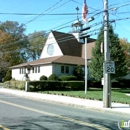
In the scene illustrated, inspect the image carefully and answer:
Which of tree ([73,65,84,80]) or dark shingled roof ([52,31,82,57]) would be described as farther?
dark shingled roof ([52,31,82,57])

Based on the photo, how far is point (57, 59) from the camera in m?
38.7

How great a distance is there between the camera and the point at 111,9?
51.4 ft

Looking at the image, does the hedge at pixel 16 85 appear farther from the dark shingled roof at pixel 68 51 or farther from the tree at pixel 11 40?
the tree at pixel 11 40

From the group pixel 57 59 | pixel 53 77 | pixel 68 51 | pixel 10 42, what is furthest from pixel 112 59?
pixel 10 42

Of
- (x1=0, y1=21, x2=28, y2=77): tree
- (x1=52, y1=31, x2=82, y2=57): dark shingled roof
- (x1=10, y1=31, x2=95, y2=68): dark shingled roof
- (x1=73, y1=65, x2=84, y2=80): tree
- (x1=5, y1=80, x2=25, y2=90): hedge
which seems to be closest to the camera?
(x1=5, y1=80, x2=25, y2=90): hedge

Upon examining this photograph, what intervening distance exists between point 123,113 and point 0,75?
5153 cm

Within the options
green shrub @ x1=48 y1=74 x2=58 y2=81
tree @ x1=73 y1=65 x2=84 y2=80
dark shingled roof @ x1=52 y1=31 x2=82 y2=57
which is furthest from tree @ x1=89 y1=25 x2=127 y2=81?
dark shingled roof @ x1=52 y1=31 x2=82 y2=57

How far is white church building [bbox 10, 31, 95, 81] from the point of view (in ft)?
126

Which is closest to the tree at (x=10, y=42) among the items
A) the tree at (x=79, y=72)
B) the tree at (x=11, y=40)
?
the tree at (x=11, y=40)

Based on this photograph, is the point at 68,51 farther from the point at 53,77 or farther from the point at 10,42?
the point at 10,42

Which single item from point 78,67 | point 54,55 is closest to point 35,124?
point 78,67

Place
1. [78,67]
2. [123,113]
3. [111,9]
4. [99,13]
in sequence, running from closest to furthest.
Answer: [123,113] < [111,9] < [99,13] < [78,67]

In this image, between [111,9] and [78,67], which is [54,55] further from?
[111,9]

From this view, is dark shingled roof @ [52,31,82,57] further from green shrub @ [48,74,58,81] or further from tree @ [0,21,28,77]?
tree @ [0,21,28,77]
